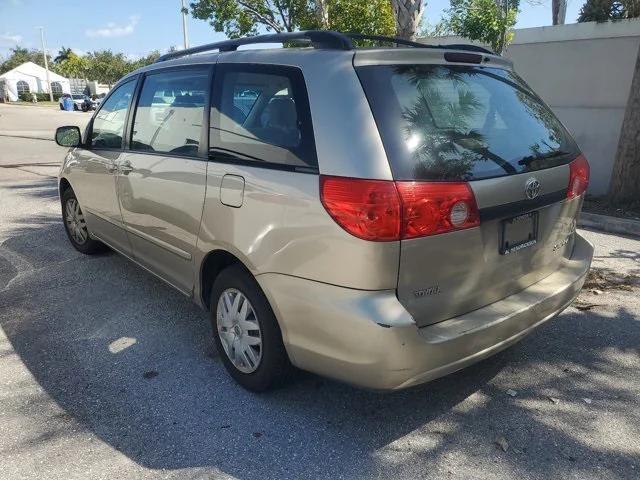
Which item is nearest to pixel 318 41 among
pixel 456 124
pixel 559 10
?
pixel 456 124

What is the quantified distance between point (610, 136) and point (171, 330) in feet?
25.3

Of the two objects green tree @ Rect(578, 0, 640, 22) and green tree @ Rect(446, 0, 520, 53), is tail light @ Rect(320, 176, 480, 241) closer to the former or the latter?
green tree @ Rect(446, 0, 520, 53)

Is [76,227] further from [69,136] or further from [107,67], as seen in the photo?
[107,67]

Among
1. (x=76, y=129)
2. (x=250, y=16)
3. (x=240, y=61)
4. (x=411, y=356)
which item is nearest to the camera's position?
(x=411, y=356)

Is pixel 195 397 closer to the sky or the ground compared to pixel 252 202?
closer to the ground

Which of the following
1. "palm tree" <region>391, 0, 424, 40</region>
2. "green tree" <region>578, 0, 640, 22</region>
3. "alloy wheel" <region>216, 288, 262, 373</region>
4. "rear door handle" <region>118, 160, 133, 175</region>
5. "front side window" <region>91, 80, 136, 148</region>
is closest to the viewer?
"alloy wheel" <region>216, 288, 262, 373</region>

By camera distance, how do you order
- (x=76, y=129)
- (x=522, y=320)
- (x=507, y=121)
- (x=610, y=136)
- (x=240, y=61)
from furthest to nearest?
(x=610, y=136) → (x=76, y=129) → (x=240, y=61) → (x=507, y=121) → (x=522, y=320)

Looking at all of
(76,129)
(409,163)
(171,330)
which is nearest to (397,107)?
(409,163)

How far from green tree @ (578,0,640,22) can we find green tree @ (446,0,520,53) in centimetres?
155

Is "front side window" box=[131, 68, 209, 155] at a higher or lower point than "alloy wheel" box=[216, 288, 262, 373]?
higher

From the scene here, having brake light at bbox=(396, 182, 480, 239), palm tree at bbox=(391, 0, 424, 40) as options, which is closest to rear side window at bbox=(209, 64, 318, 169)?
brake light at bbox=(396, 182, 480, 239)

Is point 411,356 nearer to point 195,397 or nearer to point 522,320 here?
point 522,320

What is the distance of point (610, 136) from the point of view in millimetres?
8539

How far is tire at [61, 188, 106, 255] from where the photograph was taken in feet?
17.2
